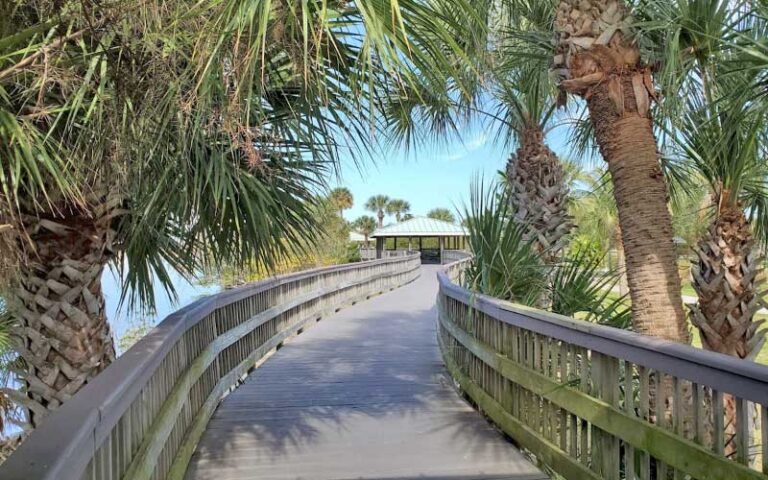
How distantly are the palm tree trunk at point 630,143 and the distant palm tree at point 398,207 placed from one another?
8652 cm

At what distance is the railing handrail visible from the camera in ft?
6.30

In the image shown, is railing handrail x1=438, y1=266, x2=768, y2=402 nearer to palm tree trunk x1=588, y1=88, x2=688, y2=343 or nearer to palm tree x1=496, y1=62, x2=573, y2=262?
palm tree trunk x1=588, y1=88, x2=688, y2=343

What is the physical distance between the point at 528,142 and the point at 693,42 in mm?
3808

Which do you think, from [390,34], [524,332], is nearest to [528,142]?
[524,332]

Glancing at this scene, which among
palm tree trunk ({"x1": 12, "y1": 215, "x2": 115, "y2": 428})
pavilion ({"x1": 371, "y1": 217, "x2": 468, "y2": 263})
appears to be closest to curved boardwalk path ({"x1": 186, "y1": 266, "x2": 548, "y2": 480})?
palm tree trunk ({"x1": 12, "y1": 215, "x2": 115, "y2": 428})

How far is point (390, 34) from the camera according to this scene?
206cm

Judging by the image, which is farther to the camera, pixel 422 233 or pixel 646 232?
pixel 422 233

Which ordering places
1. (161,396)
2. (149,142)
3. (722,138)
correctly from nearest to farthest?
1. (161,396)
2. (149,142)
3. (722,138)

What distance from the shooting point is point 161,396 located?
10.0 ft

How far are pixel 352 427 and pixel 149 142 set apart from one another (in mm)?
2773

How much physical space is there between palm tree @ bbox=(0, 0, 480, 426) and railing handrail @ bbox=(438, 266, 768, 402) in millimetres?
1524

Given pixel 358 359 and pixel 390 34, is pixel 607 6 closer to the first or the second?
pixel 390 34

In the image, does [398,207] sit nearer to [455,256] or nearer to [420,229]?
[420,229]

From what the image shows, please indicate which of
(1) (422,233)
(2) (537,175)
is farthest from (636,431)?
(1) (422,233)
